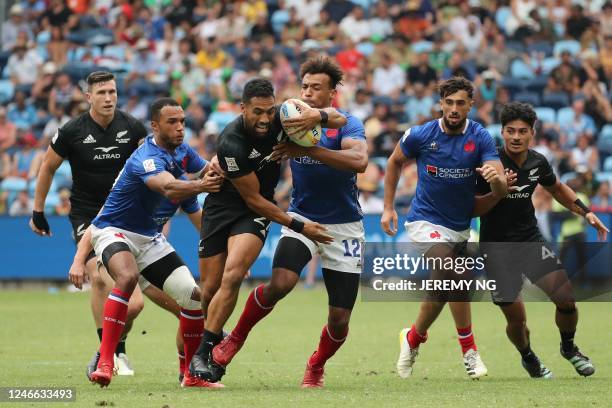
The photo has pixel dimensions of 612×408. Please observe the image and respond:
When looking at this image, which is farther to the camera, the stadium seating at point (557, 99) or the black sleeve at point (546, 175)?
the stadium seating at point (557, 99)

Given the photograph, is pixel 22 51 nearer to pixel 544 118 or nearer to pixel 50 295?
pixel 50 295

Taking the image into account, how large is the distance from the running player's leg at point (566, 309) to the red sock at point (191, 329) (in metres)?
2.98

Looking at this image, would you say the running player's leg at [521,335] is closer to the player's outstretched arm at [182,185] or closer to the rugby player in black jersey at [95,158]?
the player's outstretched arm at [182,185]

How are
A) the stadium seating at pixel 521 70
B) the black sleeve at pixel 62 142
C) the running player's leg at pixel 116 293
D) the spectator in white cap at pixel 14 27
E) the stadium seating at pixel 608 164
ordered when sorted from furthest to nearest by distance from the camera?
the spectator in white cap at pixel 14 27, the stadium seating at pixel 521 70, the stadium seating at pixel 608 164, the black sleeve at pixel 62 142, the running player's leg at pixel 116 293

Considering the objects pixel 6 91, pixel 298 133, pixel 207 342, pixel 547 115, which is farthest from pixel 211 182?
pixel 6 91

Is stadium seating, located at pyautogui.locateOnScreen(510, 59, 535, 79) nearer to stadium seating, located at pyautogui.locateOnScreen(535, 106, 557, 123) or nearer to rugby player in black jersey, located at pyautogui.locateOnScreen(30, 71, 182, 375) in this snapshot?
stadium seating, located at pyautogui.locateOnScreen(535, 106, 557, 123)

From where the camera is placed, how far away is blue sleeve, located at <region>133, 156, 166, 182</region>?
9594mm

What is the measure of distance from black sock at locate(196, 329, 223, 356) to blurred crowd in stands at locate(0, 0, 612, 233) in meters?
12.6

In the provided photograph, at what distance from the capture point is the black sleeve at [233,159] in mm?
9219

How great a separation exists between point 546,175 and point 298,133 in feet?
9.10

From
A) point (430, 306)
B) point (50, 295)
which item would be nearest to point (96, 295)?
point (430, 306)

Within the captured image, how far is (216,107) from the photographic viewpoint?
25.9 metres

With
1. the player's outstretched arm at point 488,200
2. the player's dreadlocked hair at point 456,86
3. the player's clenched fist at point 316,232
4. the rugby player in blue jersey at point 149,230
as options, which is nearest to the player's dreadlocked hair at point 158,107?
the rugby player in blue jersey at point 149,230

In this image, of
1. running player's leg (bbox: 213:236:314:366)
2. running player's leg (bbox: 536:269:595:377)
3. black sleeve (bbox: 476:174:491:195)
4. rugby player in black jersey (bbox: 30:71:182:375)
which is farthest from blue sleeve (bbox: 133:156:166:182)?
running player's leg (bbox: 536:269:595:377)
